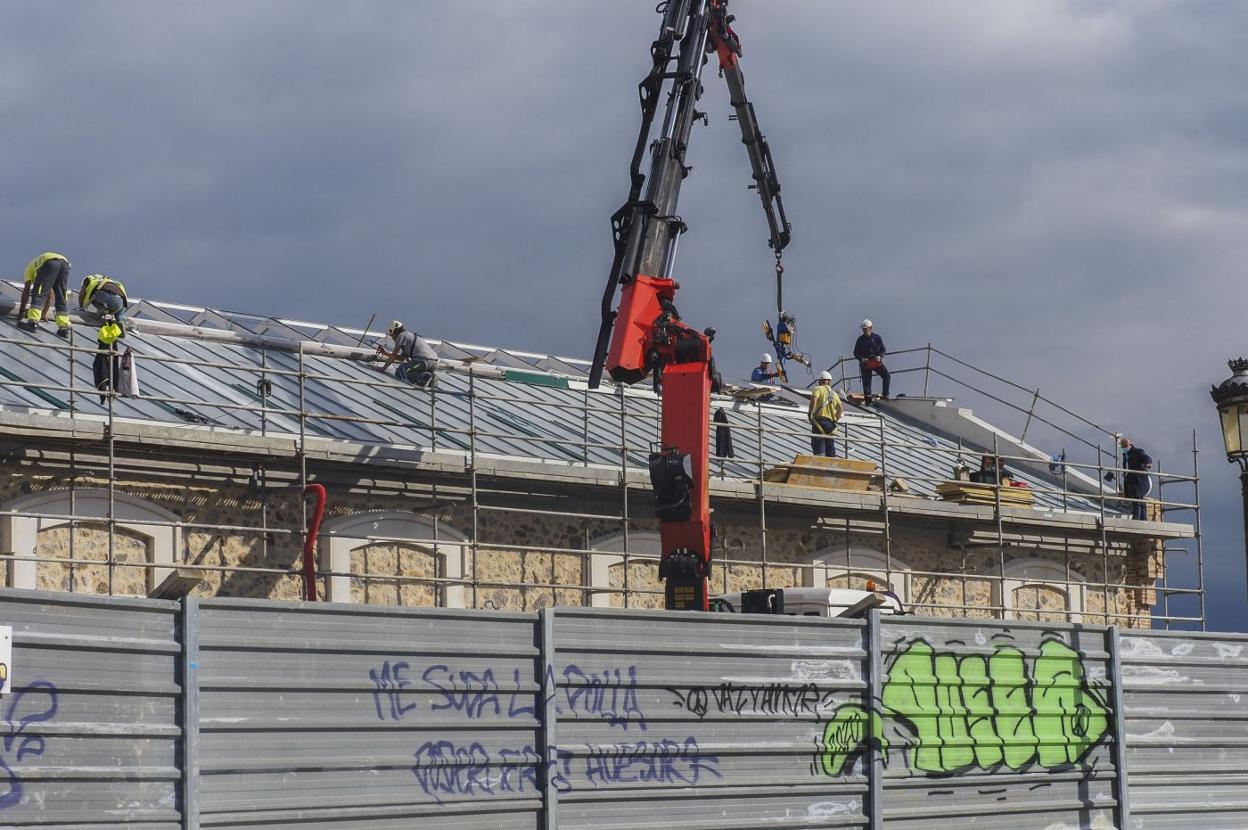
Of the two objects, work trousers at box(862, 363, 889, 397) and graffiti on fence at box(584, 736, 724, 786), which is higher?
work trousers at box(862, 363, 889, 397)

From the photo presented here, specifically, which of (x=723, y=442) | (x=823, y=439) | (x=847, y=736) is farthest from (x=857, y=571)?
(x=847, y=736)

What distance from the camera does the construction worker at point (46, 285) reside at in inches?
914

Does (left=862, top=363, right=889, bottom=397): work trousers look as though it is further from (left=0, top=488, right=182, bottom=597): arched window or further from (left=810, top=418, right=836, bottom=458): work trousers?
(left=0, top=488, right=182, bottom=597): arched window

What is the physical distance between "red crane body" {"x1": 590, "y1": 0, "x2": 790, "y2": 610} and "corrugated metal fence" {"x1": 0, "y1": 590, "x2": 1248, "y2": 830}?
18.5 feet

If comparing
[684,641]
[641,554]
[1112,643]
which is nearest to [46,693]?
[684,641]

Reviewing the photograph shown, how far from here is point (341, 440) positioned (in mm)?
23141

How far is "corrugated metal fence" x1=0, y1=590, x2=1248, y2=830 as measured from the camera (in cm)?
1047

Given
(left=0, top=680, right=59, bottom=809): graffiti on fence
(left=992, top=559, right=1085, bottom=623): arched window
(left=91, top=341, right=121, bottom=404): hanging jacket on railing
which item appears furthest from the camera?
(left=992, top=559, right=1085, bottom=623): arched window

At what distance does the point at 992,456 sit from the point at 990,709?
15891mm

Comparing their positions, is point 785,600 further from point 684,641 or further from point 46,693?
point 46,693

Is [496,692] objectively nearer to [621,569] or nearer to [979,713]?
[979,713]

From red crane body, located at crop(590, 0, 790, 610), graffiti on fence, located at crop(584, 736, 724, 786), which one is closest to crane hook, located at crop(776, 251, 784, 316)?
red crane body, located at crop(590, 0, 790, 610)

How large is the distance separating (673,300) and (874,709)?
9.23m

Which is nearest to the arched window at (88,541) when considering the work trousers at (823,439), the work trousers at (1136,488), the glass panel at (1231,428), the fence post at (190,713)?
the fence post at (190,713)
